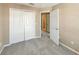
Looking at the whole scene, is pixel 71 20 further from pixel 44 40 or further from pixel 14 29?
pixel 14 29

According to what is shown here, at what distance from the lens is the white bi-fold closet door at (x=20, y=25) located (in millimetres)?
3482

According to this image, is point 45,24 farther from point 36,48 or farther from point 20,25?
point 36,48

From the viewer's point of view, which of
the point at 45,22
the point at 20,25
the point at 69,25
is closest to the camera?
the point at 69,25

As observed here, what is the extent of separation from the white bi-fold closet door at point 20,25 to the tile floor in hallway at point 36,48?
249 mm

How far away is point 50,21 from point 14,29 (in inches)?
58.3

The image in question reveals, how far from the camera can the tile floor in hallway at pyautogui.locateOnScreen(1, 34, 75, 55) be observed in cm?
293

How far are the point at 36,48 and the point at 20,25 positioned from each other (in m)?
1.11

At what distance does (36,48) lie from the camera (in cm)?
319

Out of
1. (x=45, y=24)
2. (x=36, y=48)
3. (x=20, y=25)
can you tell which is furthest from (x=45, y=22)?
(x=36, y=48)

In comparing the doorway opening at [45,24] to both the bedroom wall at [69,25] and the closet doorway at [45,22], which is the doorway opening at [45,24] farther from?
the bedroom wall at [69,25]

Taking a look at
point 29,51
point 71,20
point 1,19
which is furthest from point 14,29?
point 71,20

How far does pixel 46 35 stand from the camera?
3.90m

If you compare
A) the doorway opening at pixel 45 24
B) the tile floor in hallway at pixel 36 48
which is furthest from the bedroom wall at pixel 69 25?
the doorway opening at pixel 45 24

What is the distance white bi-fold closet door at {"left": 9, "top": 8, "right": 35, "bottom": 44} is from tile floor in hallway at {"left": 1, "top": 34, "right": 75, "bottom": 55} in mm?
249
